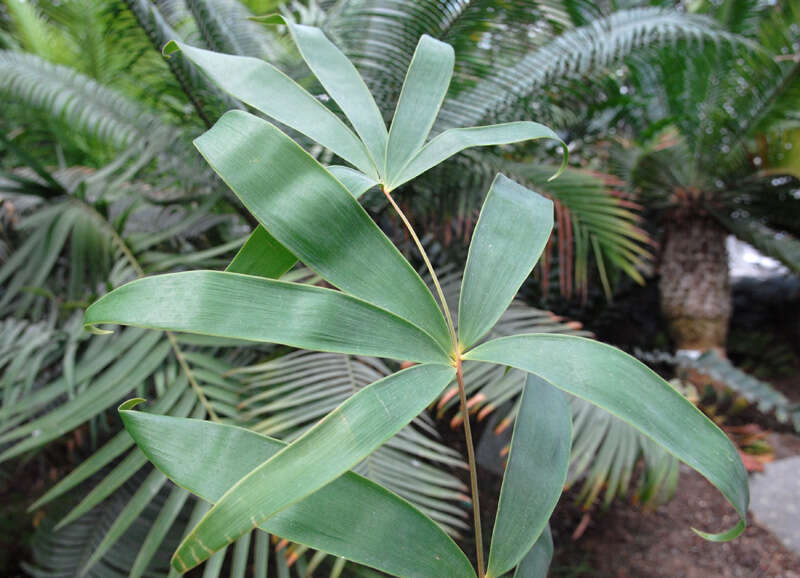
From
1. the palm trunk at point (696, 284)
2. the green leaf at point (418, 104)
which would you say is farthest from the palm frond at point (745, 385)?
the green leaf at point (418, 104)

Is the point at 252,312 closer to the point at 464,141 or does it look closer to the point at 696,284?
the point at 464,141

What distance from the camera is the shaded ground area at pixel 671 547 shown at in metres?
1.08

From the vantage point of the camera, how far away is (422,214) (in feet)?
3.74

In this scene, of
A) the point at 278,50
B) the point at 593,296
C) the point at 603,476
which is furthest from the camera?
the point at 593,296

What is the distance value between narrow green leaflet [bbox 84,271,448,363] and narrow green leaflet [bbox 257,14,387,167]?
125 millimetres

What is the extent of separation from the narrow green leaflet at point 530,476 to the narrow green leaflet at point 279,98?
196mm

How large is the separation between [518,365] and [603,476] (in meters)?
0.61

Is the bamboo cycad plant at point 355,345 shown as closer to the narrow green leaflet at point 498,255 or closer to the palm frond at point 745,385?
the narrow green leaflet at point 498,255

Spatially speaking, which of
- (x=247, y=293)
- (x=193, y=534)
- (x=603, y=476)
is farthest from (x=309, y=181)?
(x=603, y=476)

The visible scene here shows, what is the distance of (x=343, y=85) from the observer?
14.3 inches

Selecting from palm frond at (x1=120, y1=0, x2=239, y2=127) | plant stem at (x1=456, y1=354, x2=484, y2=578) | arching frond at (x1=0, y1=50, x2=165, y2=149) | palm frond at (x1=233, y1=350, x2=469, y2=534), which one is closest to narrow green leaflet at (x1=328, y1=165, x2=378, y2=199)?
plant stem at (x1=456, y1=354, x2=484, y2=578)

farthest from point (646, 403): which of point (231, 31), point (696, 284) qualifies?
point (696, 284)

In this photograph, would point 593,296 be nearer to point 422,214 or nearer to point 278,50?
point 422,214

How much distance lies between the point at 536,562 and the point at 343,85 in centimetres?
36
